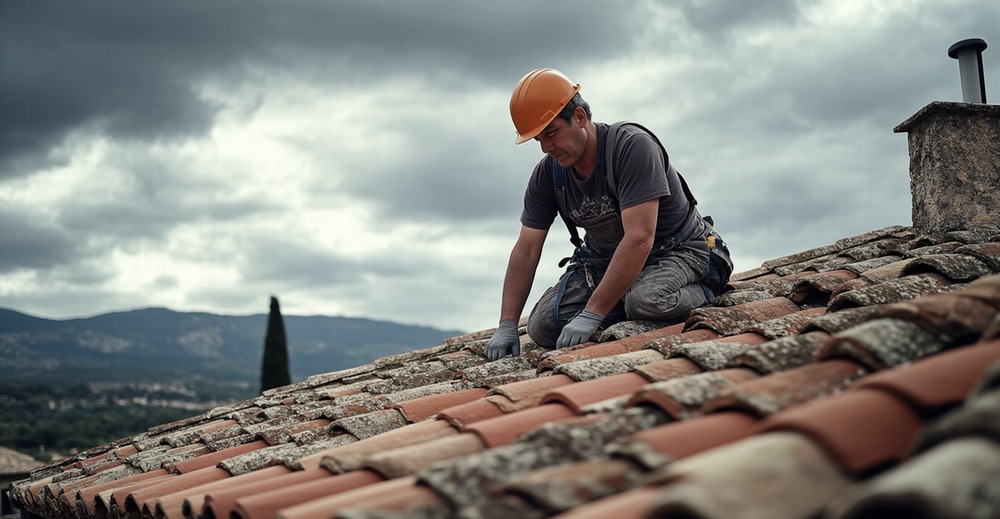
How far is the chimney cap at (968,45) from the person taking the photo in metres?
6.13

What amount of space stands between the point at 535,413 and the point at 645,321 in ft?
6.82

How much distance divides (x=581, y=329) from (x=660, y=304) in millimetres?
431

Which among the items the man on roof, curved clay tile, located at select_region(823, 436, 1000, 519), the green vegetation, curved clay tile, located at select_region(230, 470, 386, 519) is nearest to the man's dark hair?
the man on roof

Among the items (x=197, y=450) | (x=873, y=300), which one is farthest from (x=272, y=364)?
(x=873, y=300)

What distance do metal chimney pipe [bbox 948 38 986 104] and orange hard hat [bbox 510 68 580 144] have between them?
3.37 m

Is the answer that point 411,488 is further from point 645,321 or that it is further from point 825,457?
point 645,321

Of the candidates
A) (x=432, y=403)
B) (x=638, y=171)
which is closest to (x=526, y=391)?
(x=432, y=403)

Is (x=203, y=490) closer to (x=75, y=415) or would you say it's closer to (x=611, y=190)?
(x=611, y=190)

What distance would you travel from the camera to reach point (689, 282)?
4.61 meters

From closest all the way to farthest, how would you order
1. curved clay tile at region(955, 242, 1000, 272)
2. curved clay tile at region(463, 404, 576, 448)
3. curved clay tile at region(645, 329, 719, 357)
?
curved clay tile at region(463, 404, 576, 448)
curved clay tile at region(645, 329, 719, 357)
curved clay tile at region(955, 242, 1000, 272)

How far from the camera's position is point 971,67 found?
6133 mm

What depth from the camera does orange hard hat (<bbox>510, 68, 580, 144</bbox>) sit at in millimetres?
4430

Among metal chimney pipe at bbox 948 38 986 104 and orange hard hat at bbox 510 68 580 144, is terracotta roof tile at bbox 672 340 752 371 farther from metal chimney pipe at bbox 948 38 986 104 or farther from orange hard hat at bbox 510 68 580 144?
metal chimney pipe at bbox 948 38 986 104

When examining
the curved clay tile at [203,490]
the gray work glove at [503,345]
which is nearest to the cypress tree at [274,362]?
the gray work glove at [503,345]
